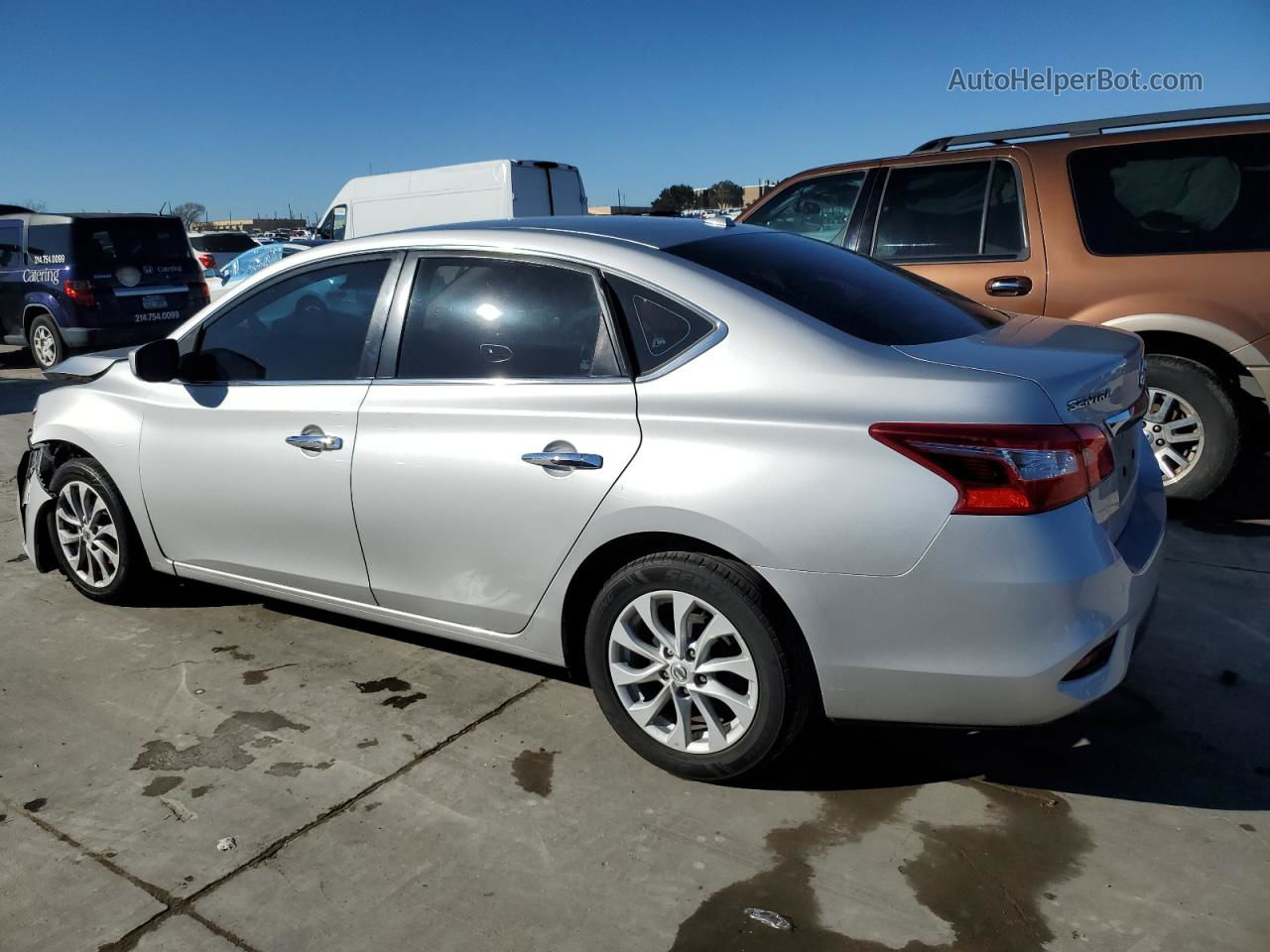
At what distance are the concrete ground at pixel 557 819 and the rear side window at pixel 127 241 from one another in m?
9.04

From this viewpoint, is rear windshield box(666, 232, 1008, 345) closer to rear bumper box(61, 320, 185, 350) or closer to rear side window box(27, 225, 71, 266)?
rear bumper box(61, 320, 185, 350)

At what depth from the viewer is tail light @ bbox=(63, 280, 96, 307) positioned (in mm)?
11625

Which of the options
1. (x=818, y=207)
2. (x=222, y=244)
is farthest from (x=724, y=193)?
(x=818, y=207)

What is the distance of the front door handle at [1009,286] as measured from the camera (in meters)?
Result: 5.53

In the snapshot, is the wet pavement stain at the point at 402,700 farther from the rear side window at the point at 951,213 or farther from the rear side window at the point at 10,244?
the rear side window at the point at 10,244

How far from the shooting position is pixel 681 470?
2836 millimetres

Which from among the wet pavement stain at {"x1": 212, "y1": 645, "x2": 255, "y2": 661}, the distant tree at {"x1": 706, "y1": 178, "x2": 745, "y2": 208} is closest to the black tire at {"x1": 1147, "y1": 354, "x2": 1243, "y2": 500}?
the wet pavement stain at {"x1": 212, "y1": 645, "x2": 255, "y2": 661}

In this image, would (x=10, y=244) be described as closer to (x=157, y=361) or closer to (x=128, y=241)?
(x=128, y=241)

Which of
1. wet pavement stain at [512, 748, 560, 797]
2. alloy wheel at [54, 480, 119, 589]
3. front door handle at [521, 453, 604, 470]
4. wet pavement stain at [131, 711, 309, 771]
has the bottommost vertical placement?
wet pavement stain at [131, 711, 309, 771]

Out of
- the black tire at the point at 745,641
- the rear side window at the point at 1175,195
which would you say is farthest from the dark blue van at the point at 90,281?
the black tire at the point at 745,641

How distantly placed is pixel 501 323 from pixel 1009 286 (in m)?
3.27

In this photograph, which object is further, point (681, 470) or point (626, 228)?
point (626, 228)

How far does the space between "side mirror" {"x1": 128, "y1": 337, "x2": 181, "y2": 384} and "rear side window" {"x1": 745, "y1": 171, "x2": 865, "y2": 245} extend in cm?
345

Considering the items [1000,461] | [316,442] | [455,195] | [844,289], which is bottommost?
[316,442]
